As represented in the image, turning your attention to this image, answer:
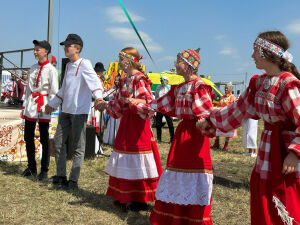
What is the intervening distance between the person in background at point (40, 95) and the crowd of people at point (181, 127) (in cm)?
1

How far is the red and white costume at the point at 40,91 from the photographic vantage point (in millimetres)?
5055

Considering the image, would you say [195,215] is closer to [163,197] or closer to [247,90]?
[163,197]

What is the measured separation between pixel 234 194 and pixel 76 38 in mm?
2992

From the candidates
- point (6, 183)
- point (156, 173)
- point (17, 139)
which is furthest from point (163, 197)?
point (17, 139)

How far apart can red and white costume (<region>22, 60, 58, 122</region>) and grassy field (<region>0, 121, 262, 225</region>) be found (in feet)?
3.17

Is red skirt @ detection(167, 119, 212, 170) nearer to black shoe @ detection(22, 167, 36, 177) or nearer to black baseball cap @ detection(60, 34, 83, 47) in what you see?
black baseball cap @ detection(60, 34, 83, 47)

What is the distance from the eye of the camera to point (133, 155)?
3.93 meters

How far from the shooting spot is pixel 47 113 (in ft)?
15.7

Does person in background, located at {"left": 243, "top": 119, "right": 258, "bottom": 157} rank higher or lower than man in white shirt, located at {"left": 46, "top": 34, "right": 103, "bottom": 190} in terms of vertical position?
lower

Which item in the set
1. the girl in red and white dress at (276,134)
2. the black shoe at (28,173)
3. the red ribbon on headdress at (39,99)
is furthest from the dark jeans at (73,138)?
the girl in red and white dress at (276,134)

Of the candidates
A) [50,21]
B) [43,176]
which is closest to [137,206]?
[43,176]

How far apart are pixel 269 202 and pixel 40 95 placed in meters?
3.82

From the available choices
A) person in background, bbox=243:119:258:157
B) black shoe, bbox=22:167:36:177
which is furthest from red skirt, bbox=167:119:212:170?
person in background, bbox=243:119:258:157

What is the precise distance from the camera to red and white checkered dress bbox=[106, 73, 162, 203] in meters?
3.89
